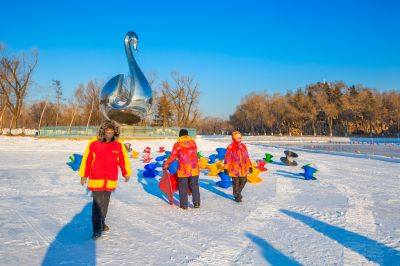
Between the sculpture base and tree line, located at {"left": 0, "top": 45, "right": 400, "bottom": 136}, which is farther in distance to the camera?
tree line, located at {"left": 0, "top": 45, "right": 400, "bottom": 136}

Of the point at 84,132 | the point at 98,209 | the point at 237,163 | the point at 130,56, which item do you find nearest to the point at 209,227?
the point at 98,209

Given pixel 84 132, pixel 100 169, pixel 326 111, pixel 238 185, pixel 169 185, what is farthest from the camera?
pixel 326 111

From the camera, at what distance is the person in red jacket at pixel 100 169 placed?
12.9 ft

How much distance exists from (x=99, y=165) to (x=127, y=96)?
16.5 meters

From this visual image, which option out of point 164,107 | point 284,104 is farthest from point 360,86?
point 164,107

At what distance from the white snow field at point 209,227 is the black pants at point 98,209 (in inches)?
6.6

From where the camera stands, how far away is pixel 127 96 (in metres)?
19.9

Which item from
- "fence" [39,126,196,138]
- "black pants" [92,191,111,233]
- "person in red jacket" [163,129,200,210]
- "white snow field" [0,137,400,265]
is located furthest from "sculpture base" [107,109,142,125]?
"black pants" [92,191,111,233]

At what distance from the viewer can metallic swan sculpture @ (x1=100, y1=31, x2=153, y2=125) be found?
1977cm

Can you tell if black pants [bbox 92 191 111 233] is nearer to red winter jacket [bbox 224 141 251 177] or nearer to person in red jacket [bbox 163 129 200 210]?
person in red jacket [bbox 163 129 200 210]

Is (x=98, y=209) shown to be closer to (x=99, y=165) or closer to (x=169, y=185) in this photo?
(x=99, y=165)

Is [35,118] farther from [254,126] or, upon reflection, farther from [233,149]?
[233,149]

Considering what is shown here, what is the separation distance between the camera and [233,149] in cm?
600

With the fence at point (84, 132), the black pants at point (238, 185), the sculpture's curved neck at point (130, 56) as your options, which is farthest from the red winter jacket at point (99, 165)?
the fence at point (84, 132)
